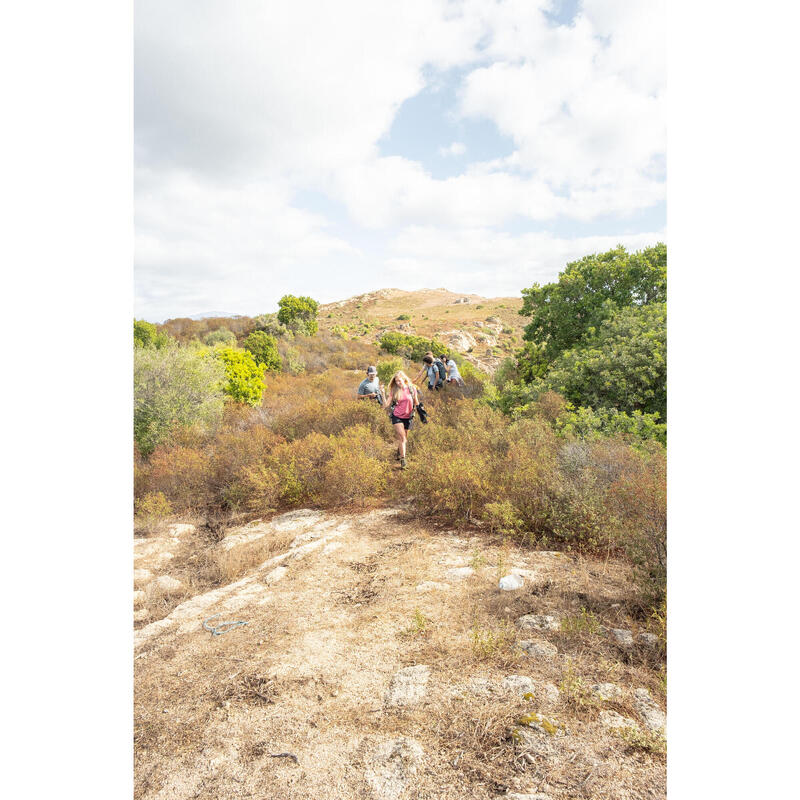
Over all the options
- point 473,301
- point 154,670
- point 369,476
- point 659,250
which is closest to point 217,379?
point 369,476

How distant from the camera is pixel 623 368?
6.27 meters

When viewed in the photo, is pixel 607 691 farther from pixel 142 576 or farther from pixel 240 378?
pixel 240 378

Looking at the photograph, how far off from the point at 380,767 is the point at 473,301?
4982 cm

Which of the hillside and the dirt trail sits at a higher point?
the hillside

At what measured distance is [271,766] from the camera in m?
1.65

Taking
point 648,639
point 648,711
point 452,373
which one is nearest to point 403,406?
point 452,373

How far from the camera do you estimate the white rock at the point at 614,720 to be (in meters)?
1.68

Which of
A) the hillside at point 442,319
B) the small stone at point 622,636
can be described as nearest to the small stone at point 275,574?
the small stone at point 622,636

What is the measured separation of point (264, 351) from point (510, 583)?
17056mm

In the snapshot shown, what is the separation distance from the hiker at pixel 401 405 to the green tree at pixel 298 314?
68.7 feet

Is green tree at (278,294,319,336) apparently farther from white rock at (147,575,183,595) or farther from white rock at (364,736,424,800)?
white rock at (364,736,424,800)

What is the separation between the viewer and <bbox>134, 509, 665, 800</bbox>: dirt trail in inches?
61.2

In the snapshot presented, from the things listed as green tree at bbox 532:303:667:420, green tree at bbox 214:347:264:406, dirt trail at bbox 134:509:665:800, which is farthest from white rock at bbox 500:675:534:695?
green tree at bbox 214:347:264:406

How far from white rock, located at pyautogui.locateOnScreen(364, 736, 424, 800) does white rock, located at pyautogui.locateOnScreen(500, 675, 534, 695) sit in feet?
1.72
